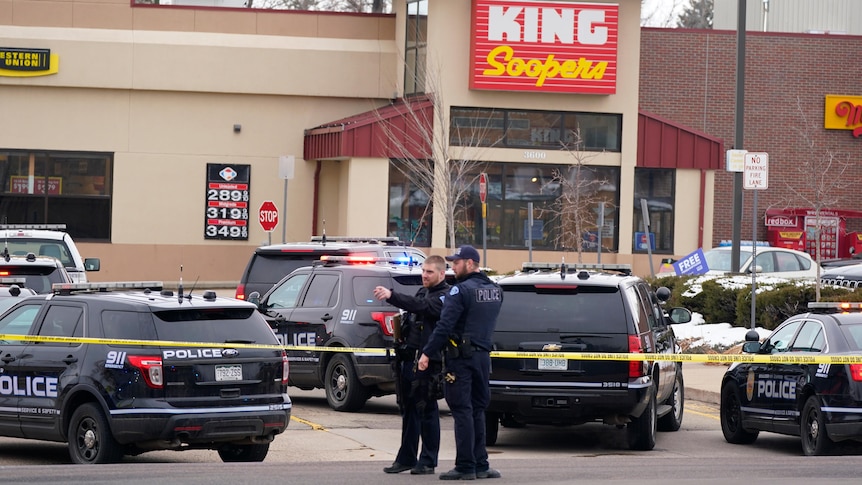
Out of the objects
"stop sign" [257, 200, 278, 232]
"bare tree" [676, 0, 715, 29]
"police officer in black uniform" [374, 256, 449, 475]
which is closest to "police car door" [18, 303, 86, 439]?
"police officer in black uniform" [374, 256, 449, 475]

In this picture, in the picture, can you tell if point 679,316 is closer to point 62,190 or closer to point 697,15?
point 62,190

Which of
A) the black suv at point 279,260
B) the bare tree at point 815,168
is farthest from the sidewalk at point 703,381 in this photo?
the bare tree at point 815,168

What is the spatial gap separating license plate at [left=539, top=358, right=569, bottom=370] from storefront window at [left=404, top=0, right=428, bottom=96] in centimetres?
2397

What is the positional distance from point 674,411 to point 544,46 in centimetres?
2154

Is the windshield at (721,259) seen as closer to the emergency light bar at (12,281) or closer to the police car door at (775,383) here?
the police car door at (775,383)

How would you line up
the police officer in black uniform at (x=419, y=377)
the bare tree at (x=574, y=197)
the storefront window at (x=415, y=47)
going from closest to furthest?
the police officer in black uniform at (x=419, y=377)
the bare tree at (x=574, y=197)
the storefront window at (x=415, y=47)

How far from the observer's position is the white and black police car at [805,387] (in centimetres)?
1183

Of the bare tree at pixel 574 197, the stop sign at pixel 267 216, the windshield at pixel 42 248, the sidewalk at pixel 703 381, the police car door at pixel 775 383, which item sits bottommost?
the sidewalk at pixel 703 381

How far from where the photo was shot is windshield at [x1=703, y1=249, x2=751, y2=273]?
29562 millimetres

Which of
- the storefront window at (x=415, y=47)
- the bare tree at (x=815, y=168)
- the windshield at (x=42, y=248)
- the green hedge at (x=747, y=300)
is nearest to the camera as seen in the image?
the windshield at (x=42, y=248)

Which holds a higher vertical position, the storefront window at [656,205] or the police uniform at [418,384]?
the storefront window at [656,205]

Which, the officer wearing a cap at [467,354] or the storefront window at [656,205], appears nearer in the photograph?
the officer wearing a cap at [467,354]

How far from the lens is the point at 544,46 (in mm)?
35250

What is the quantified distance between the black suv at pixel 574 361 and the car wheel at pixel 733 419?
4.16 feet
